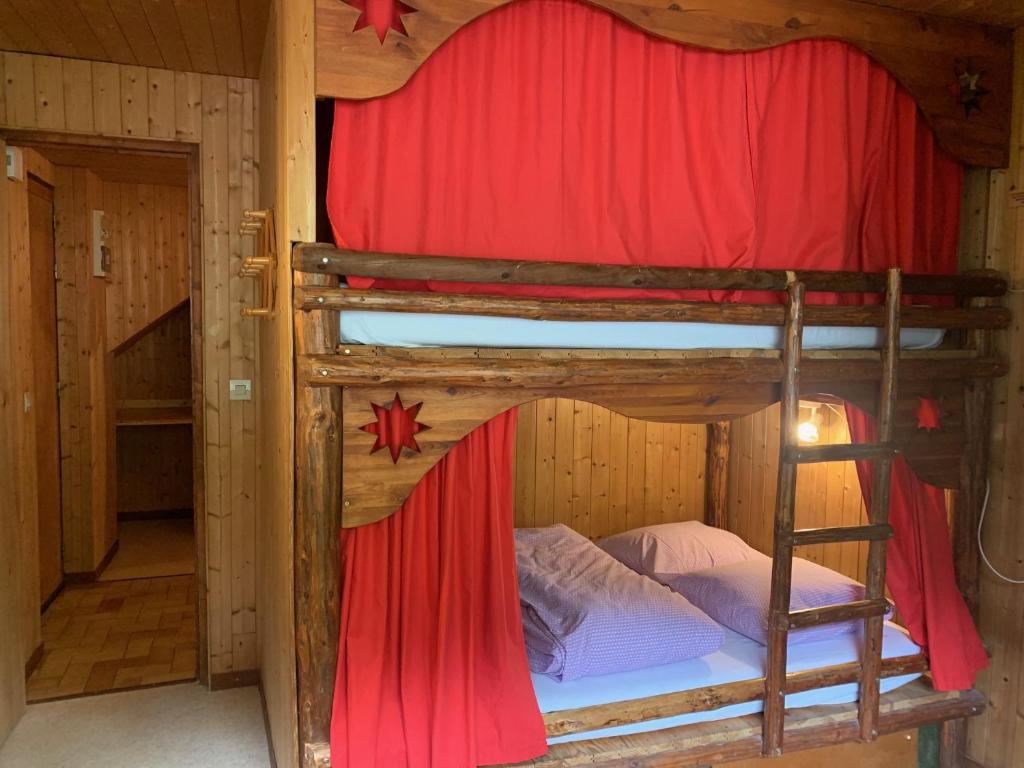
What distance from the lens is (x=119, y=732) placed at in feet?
9.31

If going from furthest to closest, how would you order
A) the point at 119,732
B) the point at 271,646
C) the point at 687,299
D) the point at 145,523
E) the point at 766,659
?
Result: the point at 145,523, the point at 119,732, the point at 271,646, the point at 766,659, the point at 687,299

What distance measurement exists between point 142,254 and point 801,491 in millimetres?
4347

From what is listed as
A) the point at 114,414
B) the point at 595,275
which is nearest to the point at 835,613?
the point at 595,275

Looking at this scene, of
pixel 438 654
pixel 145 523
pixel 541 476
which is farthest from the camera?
pixel 145 523

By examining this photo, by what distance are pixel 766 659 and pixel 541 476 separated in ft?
5.05

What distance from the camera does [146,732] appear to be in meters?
2.85

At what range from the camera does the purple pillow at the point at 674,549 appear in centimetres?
308

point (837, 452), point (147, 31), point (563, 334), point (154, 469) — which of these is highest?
point (147, 31)

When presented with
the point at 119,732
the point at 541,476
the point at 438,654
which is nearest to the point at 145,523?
the point at 119,732

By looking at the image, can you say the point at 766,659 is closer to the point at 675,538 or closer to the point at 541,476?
the point at 675,538

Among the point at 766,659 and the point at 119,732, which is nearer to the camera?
the point at 766,659

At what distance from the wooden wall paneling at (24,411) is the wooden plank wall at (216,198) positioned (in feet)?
1.34

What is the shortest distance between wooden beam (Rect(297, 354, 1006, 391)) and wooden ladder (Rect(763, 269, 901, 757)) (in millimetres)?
88

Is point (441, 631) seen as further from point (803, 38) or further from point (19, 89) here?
point (19, 89)
